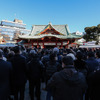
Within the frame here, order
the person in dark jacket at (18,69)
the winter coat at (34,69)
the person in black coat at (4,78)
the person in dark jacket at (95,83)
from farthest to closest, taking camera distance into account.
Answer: the winter coat at (34,69) < the person in dark jacket at (18,69) < the person in black coat at (4,78) < the person in dark jacket at (95,83)

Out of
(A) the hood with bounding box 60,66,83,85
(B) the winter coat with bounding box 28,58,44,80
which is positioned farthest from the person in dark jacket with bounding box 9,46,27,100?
(A) the hood with bounding box 60,66,83,85

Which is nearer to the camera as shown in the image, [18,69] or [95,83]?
[95,83]

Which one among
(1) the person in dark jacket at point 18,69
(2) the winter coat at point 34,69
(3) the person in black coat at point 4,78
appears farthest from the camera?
(2) the winter coat at point 34,69

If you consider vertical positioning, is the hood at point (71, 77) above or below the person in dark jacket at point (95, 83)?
above

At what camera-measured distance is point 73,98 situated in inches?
62.1

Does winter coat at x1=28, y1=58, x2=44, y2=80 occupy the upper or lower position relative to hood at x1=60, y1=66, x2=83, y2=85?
lower

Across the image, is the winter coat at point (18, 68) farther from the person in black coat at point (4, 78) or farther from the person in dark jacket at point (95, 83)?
the person in dark jacket at point (95, 83)

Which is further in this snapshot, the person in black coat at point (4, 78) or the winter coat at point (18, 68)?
the winter coat at point (18, 68)

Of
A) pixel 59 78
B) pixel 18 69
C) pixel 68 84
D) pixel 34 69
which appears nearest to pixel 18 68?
pixel 18 69

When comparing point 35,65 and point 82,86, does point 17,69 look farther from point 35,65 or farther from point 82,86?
point 82,86

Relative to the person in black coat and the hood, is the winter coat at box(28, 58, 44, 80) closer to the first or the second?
the person in black coat

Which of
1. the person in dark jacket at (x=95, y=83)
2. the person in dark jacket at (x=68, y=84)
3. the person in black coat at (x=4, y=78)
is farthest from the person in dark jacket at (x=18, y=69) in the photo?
the person in dark jacket at (x=95, y=83)

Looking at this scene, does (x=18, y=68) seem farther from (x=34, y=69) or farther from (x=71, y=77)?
(x=71, y=77)

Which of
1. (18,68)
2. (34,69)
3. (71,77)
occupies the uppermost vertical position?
(71,77)
